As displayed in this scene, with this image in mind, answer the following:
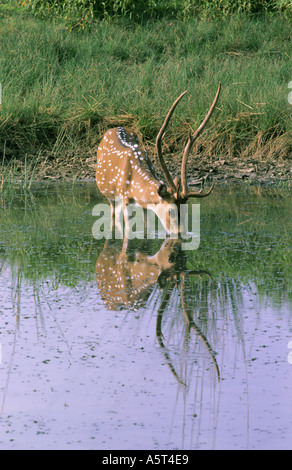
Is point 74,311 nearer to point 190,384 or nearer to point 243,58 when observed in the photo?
point 190,384

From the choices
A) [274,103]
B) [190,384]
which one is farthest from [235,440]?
[274,103]

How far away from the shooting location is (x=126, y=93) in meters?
12.7

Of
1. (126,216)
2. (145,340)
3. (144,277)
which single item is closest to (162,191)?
(126,216)

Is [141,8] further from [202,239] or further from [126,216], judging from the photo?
[202,239]

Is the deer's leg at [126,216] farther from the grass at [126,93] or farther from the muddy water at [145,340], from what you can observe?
the grass at [126,93]

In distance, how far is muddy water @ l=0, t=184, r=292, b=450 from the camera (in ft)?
12.7

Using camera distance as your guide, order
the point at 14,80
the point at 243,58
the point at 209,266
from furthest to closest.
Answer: the point at 243,58, the point at 14,80, the point at 209,266

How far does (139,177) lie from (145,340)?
10.5 ft

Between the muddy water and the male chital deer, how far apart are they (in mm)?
379

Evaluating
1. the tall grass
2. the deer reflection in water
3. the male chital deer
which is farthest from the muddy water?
the tall grass

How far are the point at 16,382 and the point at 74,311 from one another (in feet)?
4.09

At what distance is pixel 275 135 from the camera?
12320 mm

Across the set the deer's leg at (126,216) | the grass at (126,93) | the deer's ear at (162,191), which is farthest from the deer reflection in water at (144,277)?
the grass at (126,93)

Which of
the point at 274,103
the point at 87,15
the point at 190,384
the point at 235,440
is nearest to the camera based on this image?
the point at 235,440
